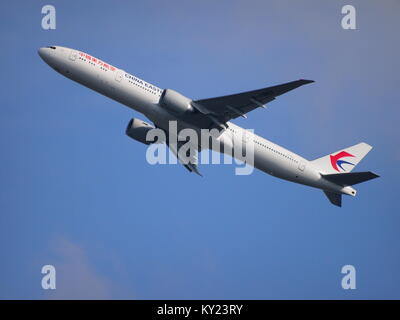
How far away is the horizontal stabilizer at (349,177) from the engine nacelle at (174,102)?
9.85m

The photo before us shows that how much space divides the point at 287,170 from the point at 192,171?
23.9 ft

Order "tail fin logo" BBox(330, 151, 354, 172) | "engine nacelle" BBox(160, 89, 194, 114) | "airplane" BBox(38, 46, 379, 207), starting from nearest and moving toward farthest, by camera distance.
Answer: "engine nacelle" BBox(160, 89, 194, 114), "airplane" BBox(38, 46, 379, 207), "tail fin logo" BBox(330, 151, 354, 172)

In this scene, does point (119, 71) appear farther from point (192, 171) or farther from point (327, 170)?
point (327, 170)

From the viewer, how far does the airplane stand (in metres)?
36.1

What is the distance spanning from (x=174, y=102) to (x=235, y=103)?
3.50 metres

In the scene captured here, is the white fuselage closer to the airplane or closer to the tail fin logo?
the airplane

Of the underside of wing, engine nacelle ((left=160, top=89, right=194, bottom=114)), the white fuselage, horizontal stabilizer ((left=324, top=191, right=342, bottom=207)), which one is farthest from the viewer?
the underside of wing

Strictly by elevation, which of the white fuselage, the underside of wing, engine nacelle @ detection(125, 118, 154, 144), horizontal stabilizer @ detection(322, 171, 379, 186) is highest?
the white fuselage

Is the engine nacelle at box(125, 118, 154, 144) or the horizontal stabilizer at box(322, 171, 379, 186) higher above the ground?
the engine nacelle at box(125, 118, 154, 144)

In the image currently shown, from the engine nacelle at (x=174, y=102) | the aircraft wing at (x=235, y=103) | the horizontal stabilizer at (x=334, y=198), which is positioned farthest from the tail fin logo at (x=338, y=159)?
the engine nacelle at (x=174, y=102)

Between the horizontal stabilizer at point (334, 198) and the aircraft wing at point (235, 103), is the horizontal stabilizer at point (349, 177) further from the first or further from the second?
the aircraft wing at point (235, 103)

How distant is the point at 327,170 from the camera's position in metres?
40.4

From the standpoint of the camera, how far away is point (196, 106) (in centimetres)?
3659

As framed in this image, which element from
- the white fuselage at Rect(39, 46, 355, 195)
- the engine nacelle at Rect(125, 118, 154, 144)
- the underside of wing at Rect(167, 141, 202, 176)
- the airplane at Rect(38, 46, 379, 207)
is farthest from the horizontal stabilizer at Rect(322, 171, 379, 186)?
the engine nacelle at Rect(125, 118, 154, 144)
